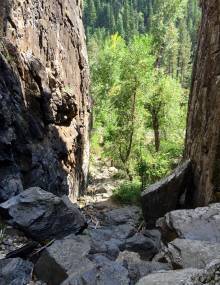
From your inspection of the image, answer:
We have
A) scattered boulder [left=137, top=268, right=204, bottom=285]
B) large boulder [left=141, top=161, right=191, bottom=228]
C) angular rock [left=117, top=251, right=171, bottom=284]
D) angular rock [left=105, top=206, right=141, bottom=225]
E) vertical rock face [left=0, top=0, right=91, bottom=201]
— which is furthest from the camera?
angular rock [left=105, top=206, right=141, bottom=225]

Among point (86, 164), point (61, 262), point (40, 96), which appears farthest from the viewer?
point (86, 164)

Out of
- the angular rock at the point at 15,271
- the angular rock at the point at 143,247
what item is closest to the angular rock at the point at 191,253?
the angular rock at the point at 143,247

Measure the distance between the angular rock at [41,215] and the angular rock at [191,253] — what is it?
320cm

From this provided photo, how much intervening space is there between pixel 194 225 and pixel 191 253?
171 cm

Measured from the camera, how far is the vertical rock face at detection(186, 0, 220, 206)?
34.9 ft

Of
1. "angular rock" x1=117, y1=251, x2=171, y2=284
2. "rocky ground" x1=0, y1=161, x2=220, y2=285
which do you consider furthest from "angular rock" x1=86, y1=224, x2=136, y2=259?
"angular rock" x1=117, y1=251, x2=171, y2=284

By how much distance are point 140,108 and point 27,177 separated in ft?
48.5

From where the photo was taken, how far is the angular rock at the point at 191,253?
6.43m

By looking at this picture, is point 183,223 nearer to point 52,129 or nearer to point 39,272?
point 39,272

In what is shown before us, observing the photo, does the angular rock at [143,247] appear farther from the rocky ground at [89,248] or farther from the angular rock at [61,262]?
the angular rock at [61,262]

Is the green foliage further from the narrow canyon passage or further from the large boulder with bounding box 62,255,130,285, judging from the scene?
the large boulder with bounding box 62,255,130,285

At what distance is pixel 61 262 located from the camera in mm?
7223

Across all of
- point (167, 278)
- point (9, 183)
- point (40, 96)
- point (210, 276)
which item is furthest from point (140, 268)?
point (40, 96)

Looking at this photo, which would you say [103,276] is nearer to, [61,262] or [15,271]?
[61,262]
